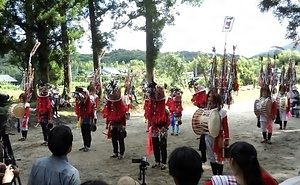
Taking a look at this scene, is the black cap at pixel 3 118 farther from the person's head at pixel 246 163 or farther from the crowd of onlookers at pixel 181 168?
the person's head at pixel 246 163

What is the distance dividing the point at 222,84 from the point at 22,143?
6.22 metres

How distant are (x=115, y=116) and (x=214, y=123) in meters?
2.98

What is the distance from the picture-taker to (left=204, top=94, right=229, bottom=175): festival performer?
6411 millimetres

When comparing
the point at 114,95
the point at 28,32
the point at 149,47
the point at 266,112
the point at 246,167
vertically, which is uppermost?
the point at 28,32

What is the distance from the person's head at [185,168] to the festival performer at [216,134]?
13.1 ft

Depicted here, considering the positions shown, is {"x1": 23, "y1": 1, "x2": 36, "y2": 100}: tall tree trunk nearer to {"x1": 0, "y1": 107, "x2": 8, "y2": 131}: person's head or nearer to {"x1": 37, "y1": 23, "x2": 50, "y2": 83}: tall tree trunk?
{"x1": 37, "y1": 23, "x2": 50, "y2": 83}: tall tree trunk

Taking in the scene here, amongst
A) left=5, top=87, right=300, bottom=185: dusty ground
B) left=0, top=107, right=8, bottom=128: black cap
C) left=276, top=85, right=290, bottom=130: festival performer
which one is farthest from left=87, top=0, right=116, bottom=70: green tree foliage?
left=0, top=107, right=8, bottom=128: black cap

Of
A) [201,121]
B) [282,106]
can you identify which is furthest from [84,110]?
[282,106]

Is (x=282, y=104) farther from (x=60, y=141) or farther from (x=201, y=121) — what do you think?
(x=60, y=141)

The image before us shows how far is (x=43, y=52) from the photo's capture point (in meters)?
19.0

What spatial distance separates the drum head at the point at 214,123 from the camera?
6375 millimetres

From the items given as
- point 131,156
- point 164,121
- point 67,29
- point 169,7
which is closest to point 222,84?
point 164,121

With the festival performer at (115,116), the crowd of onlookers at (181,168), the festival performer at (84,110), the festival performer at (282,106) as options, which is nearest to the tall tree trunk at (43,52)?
the festival performer at (84,110)

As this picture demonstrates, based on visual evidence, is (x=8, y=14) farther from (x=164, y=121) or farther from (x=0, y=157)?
(x=0, y=157)
